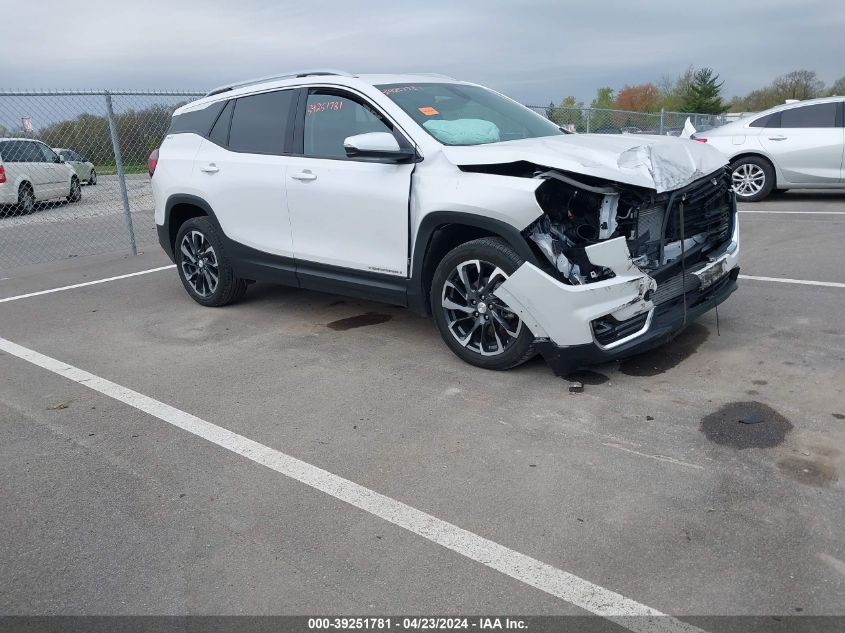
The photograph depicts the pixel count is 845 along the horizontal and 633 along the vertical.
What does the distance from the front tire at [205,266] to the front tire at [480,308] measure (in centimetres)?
239

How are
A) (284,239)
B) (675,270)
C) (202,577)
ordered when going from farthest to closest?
(284,239) < (675,270) < (202,577)

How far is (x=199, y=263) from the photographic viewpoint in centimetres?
672

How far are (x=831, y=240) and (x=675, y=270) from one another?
5.04 metres

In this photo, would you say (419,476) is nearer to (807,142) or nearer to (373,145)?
(373,145)

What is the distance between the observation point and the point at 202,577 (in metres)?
2.86

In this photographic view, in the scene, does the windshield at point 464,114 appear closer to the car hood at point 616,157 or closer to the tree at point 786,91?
the car hood at point 616,157

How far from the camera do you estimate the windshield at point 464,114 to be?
16.5 feet

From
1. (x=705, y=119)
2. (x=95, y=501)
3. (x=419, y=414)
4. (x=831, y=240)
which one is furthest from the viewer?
(x=705, y=119)

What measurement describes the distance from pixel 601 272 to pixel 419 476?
1.62 m

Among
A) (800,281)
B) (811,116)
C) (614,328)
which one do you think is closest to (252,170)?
(614,328)

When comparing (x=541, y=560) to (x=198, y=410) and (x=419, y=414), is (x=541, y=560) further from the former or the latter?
(x=198, y=410)

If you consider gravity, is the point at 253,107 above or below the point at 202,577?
above

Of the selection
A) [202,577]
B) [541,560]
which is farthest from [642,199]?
[202,577]

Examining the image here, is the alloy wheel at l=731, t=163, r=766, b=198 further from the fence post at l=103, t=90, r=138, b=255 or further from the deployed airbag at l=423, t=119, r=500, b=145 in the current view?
the fence post at l=103, t=90, r=138, b=255
